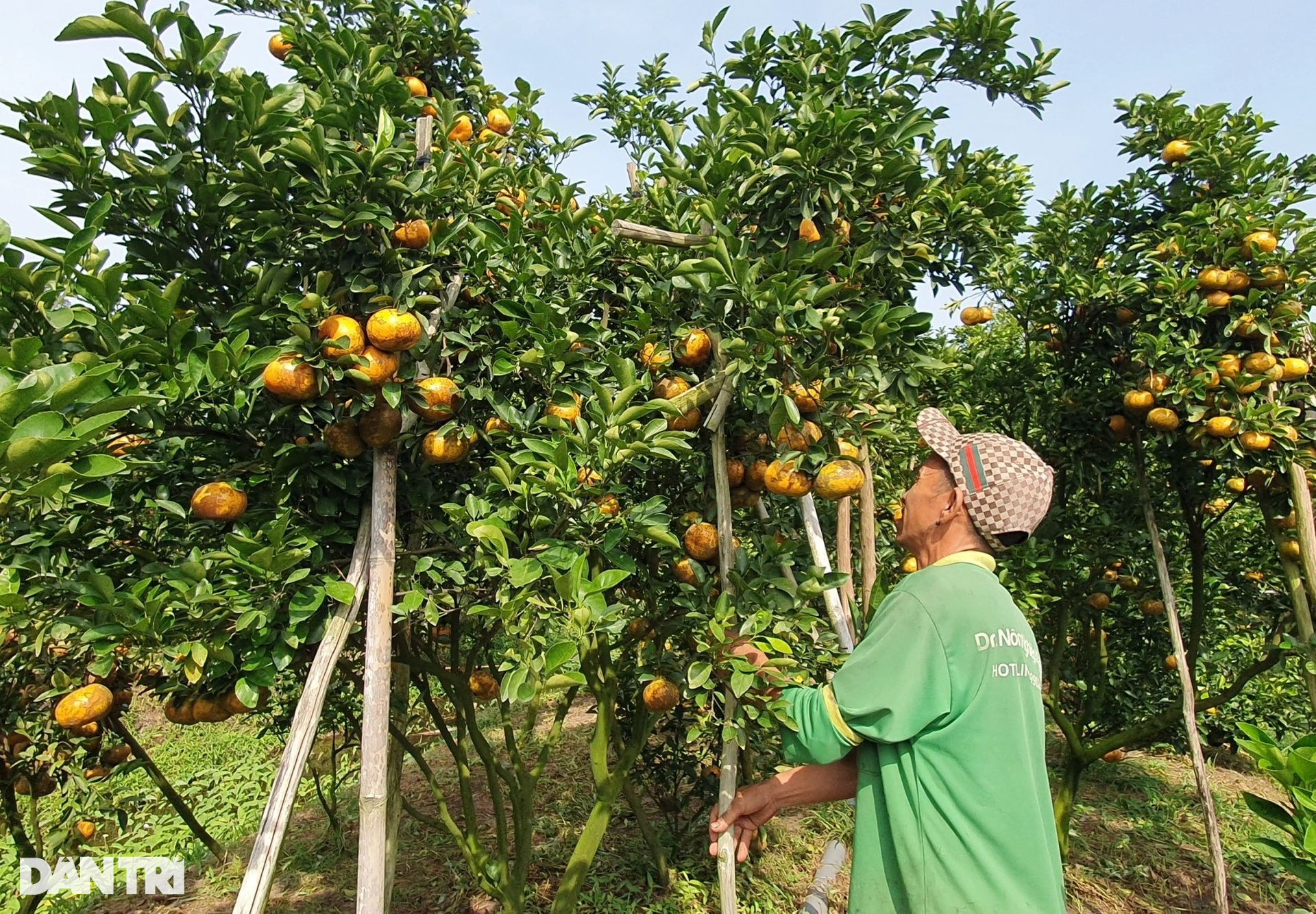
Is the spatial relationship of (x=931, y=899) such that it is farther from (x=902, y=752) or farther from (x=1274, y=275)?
(x=1274, y=275)

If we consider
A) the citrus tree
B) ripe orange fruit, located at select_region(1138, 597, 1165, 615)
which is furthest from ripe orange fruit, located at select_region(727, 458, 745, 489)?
ripe orange fruit, located at select_region(1138, 597, 1165, 615)

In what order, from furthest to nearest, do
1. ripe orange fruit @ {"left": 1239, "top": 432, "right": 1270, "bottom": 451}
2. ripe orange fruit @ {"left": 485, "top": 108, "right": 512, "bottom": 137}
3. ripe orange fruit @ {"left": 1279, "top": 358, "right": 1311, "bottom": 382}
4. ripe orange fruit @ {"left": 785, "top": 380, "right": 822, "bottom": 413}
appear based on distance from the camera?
ripe orange fruit @ {"left": 1279, "top": 358, "right": 1311, "bottom": 382}
ripe orange fruit @ {"left": 1239, "top": 432, "right": 1270, "bottom": 451}
ripe orange fruit @ {"left": 485, "top": 108, "right": 512, "bottom": 137}
ripe orange fruit @ {"left": 785, "top": 380, "right": 822, "bottom": 413}

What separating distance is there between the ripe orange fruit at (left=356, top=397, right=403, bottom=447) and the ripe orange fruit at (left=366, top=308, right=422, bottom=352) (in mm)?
138

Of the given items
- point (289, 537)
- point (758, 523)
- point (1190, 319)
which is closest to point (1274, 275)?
point (1190, 319)

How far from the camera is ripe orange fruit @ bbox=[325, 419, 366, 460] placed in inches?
68.5

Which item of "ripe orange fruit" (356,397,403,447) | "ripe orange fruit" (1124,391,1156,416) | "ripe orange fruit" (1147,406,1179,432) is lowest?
"ripe orange fruit" (356,397,403,447)

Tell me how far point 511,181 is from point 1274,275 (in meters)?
3.00

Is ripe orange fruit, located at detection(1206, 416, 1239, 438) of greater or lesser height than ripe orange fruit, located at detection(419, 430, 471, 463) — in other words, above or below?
above

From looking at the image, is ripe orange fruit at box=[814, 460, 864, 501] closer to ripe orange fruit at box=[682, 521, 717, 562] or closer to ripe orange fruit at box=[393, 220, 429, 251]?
ripe orange fruit at box=[682, 521, 717, 562]

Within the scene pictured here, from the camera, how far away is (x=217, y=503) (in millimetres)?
1631

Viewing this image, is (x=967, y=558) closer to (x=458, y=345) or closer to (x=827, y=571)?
(x=827, y=571)

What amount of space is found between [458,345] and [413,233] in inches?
11.2

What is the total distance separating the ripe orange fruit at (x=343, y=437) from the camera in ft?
5.71

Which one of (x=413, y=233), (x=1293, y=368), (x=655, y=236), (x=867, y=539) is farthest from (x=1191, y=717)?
(x=413, y=233)
